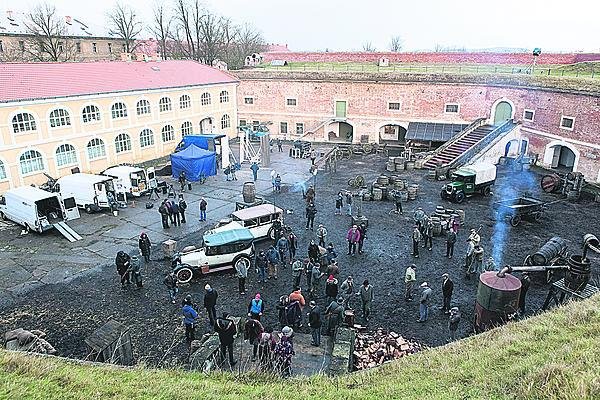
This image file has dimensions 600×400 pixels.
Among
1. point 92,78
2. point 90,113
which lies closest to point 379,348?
point 90,113

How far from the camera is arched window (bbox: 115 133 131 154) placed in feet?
92.0

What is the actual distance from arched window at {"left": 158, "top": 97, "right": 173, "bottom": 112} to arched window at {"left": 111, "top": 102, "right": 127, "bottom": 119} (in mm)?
Result: 2948

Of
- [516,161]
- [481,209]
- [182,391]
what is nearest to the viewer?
[182,391]

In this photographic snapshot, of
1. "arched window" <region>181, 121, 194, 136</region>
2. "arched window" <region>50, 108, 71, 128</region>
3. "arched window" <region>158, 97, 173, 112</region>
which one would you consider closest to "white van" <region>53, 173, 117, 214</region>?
"arched window" <region>50, 108, 71, 128</region>

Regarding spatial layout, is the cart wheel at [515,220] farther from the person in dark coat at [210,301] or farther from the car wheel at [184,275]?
the car wheel at [184,275]

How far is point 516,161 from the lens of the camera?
28938mm

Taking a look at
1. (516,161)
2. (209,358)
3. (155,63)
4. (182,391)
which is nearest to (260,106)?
(155,63)

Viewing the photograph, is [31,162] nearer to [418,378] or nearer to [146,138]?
[146,138]

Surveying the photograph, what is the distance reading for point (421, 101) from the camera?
3459cm

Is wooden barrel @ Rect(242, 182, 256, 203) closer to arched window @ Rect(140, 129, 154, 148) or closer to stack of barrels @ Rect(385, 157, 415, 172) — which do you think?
stack of barrels @ Rect(385, 157, 415, 172)

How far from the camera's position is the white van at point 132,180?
2292 cm

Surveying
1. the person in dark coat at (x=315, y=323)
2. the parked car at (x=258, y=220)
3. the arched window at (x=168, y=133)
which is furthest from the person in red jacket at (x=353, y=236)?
the arched window at (x=168, y=133)

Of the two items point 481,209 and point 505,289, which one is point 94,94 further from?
point 505,289

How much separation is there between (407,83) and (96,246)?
26563mm
